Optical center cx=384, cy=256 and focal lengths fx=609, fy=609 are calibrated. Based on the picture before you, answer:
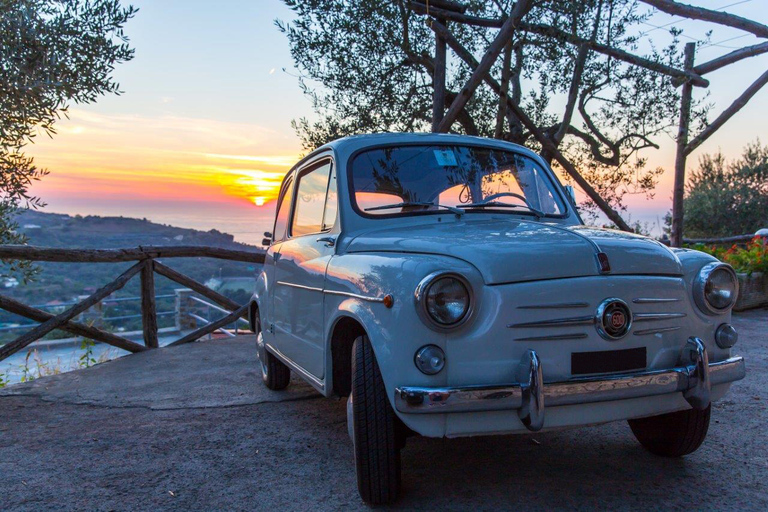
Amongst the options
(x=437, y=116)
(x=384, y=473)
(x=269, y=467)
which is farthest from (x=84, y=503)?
(x=437, y=116)

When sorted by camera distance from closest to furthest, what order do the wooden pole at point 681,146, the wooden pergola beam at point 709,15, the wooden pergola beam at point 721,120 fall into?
1. the wooden pergola beam at point 709,15
2. the wooden pole at point 681,146
3. the wooden pergola beam at point 721,120

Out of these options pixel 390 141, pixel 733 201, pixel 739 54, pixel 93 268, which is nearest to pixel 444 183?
pixel 390 141

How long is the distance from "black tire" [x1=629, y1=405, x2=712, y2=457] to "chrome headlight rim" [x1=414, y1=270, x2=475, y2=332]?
140 centimetres

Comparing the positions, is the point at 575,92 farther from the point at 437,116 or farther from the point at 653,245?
the point at 653,245

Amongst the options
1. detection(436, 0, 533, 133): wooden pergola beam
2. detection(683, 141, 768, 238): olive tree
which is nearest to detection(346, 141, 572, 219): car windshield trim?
detection(436, 0, 533, 133): wooden pergola beam

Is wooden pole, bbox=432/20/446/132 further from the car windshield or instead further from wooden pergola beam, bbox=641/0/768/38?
the car windshield

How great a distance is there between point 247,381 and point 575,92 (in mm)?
5620

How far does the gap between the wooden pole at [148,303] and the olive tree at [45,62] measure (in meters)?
1.47

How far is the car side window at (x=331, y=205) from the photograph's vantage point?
370cm

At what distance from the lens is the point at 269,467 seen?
3291 mm

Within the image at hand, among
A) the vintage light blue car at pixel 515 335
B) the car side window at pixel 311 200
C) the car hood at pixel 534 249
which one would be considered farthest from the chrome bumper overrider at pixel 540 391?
the car side window at pixel 311 200

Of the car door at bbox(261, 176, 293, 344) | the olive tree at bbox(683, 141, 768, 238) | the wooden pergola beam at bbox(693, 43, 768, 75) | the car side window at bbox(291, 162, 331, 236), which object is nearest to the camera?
the car side window at bbox(291, 162, 331, 236)

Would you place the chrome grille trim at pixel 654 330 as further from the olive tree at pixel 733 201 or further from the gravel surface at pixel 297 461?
the olive tree at pixel 733 201

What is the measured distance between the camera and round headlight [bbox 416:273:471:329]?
7.82 ft
